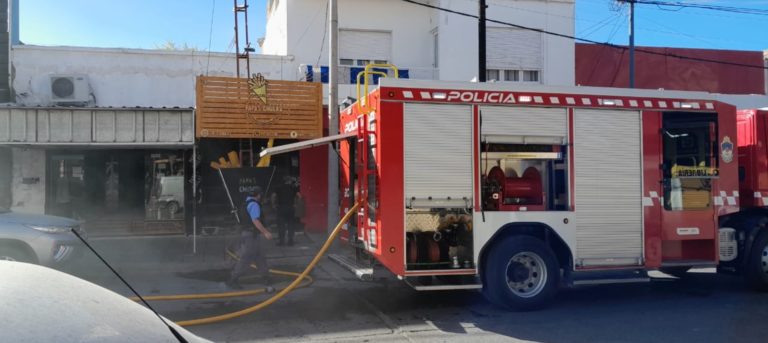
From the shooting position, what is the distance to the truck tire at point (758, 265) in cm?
858

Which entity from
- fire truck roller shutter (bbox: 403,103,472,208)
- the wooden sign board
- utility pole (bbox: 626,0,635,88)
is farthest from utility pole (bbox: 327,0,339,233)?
utility pole (bbox: 626,0,635,88)

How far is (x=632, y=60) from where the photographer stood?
18.8m

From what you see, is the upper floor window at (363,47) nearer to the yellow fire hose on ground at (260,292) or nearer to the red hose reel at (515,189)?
the yellow fire hose on ground at (260,292)

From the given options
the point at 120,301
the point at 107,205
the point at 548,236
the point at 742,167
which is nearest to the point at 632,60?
the point at 742,167

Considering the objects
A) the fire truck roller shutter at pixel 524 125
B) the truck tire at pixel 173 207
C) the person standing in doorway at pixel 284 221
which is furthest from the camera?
the truck tire at pixel 173 207

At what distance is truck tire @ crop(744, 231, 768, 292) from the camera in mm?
8578

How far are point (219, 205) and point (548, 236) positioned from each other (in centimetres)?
970

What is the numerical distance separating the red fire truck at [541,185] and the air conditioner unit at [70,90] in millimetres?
9266

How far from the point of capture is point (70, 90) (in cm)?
1466

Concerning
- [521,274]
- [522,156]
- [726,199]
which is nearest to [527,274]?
[521,274]

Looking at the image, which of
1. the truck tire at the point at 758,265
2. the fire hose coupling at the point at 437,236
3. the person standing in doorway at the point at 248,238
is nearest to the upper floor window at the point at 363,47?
the person standing in doorway at the point at 248,238

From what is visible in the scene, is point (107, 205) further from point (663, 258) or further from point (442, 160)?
point (663, 258)

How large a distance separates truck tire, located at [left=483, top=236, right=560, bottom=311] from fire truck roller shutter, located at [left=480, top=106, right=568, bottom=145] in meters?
1.27

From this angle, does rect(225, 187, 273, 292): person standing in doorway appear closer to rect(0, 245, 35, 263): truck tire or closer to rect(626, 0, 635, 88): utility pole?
rect(0, 245, 35, 263): truck tire
